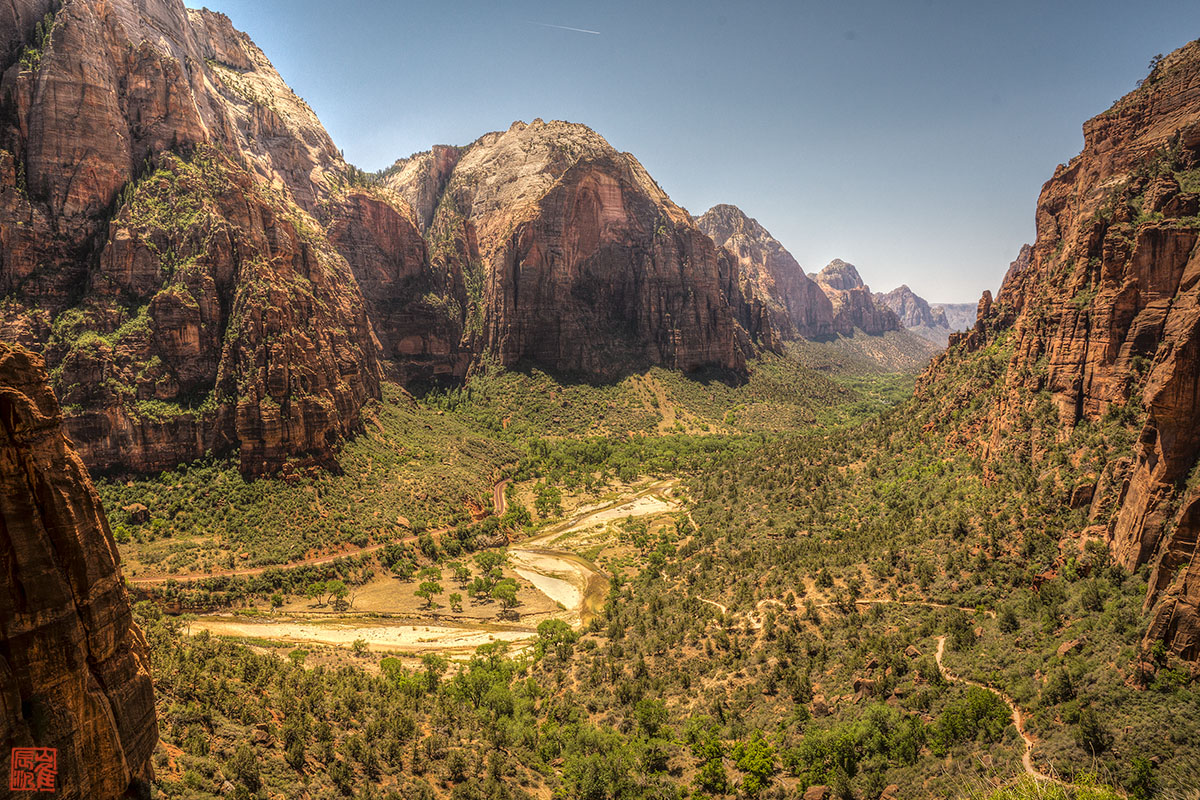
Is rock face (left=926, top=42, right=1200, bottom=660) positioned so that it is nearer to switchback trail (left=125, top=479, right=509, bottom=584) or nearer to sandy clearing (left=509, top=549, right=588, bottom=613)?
sandy clearing (left=509, top=549, right=588, bottom=613)

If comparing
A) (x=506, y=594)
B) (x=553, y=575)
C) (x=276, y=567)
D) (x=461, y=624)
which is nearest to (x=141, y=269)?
(x=276, y=567)

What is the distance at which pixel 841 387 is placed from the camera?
7795 inches

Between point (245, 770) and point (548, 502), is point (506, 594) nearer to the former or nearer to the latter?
point (548, 502)

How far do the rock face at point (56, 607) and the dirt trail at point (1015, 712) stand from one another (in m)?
32.4

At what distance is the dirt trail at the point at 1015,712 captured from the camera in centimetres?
2263

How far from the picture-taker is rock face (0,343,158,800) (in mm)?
12711

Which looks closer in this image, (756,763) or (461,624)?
(756,763)

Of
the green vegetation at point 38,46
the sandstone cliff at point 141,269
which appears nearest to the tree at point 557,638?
the sandstone cliff at point 141,269

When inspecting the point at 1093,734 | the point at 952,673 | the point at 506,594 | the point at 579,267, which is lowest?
the point at 506,594

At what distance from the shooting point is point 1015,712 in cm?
2731

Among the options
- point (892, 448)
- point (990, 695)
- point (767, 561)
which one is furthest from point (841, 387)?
point (990, 695)

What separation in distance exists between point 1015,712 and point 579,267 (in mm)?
153663

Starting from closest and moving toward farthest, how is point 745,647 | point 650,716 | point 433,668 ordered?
point 650,716
point 745,647
point 433,668

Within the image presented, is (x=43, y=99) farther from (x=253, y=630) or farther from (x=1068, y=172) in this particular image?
(x=1068, y=172)
